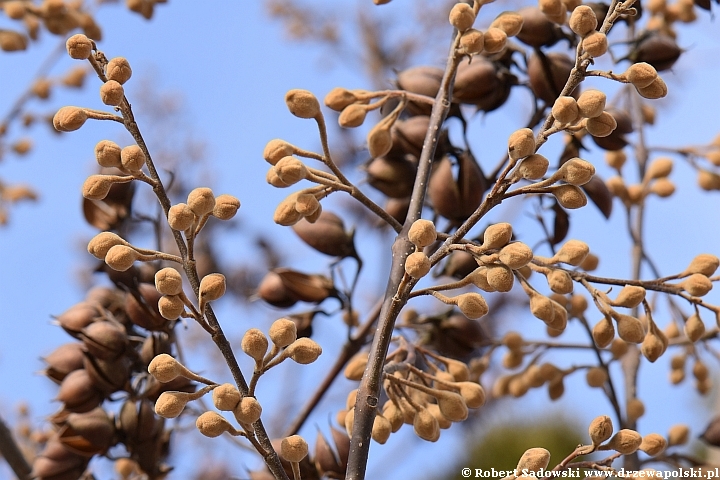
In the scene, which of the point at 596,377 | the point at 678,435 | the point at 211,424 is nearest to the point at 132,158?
the point at 211,424

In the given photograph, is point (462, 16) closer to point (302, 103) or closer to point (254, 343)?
point (302, 103)

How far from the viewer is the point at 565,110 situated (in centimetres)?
77

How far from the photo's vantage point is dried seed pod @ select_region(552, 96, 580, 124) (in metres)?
0.77

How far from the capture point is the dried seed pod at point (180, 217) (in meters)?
0.74

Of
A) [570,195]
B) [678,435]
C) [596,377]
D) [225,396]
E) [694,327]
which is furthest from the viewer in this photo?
[678,435]

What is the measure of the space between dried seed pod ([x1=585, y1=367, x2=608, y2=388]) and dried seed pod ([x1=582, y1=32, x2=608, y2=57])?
26.5 inches

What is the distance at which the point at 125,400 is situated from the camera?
1225mm

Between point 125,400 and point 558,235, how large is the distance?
68cm

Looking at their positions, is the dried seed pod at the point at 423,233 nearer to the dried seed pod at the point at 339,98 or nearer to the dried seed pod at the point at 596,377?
the dried seed pod at the point at 339,98

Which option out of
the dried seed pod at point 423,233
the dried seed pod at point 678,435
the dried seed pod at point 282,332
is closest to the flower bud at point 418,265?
the dried seed pod at point 423,233

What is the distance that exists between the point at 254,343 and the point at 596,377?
2.50ft

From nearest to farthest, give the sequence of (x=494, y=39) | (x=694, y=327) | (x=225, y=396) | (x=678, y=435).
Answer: (x=225, y=396) → (x=494, y=39) → (x=694, y=327) → (x=678, y=435)

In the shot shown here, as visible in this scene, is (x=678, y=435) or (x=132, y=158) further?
(x=678, y=435)

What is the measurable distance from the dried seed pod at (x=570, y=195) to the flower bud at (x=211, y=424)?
1.26ft
